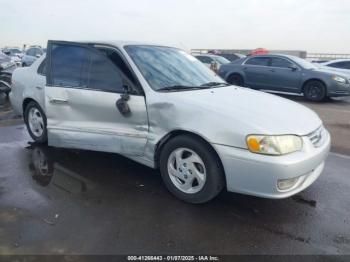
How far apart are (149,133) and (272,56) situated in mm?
9707

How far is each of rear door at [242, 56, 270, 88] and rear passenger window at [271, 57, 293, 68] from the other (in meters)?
0.21

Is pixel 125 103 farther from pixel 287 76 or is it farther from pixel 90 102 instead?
pixel 287 76

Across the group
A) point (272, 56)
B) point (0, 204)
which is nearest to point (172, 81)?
point (0, 204)

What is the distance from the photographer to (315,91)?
11.6 m

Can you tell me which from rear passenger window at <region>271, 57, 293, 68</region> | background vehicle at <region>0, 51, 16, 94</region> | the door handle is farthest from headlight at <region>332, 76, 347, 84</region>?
background vehicle at <region>0, 51, 16, 94</region>

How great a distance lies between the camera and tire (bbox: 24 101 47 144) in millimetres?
5469

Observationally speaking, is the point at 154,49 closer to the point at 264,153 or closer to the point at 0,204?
the point at 264,153

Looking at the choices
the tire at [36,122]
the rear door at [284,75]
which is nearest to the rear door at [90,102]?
the tire at [36,122]

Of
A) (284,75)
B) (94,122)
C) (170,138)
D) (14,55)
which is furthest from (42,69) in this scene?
(14,55)

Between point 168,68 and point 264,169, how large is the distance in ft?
5.98

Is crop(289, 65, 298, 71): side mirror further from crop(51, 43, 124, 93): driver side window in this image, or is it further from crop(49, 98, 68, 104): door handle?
crop(49, 98, 68, 104): door handle

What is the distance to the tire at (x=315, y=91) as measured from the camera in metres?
11.5

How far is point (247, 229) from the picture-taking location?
3.34 metres

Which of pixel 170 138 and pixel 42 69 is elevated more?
pixel 42 69
